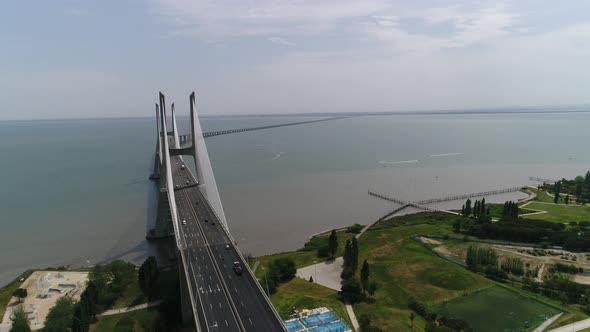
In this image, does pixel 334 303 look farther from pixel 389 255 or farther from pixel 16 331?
pixel 16 331

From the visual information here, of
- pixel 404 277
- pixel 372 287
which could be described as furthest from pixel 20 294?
pixel 404 277

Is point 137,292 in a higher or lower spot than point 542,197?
lower

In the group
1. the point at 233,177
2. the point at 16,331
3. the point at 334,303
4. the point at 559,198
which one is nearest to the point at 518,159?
the point at 559,198

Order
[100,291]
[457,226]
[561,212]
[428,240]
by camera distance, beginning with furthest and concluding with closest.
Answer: [561,212], [457,226], [428,240], [100,291]

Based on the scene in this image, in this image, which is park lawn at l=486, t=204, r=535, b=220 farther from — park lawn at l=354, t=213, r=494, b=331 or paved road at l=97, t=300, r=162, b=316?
paved road at l=97, t=300, r=162, b=316

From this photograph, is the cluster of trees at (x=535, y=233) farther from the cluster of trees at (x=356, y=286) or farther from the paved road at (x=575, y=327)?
the cluster of trees at (x=356, y=286)

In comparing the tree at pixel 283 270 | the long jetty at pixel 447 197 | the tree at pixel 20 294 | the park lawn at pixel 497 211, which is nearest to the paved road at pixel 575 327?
the tree at pixel 283 270

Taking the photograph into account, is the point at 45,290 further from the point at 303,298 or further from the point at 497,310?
the point at 497,310

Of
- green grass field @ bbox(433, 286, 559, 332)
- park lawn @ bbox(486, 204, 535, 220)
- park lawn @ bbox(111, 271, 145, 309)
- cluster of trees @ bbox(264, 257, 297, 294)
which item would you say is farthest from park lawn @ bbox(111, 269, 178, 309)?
park lawn @ bbox(486, 204, 535, 220)
